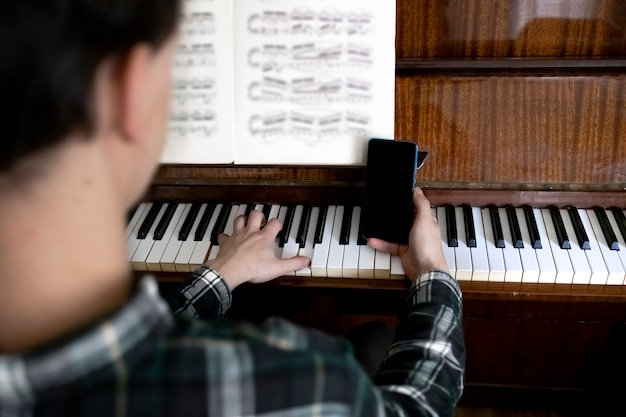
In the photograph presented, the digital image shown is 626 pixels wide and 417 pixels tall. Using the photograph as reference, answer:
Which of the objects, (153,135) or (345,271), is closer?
(153,135)

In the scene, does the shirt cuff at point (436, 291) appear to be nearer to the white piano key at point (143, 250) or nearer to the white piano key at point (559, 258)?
the white piano key at point (559, 258)

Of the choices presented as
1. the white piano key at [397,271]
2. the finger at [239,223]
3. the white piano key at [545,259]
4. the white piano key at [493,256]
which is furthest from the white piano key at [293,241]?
the white piano key at [545,259]

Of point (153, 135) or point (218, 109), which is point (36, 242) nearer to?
point (153, 135)

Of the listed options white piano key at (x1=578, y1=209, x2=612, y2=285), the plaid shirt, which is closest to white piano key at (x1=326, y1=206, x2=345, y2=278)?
white piano key at (x1=578, y1=209, x2=612, y2=285)

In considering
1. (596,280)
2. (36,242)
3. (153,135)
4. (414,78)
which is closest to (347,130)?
(414,78)

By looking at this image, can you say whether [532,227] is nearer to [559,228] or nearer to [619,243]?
[559,228]

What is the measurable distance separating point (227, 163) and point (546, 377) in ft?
3.83

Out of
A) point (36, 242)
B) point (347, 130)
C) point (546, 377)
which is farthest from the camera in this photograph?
point (546, 377)

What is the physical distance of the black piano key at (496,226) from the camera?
53.9 inches

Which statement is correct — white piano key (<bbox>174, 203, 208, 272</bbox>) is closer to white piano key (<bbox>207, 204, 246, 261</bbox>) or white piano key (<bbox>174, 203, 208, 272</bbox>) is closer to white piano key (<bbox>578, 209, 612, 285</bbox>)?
white piano key (<bbox>207, 204, 246, 261</bbox>)

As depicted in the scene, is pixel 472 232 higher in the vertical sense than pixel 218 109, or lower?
lower

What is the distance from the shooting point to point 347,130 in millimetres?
1433

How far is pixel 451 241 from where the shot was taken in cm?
138

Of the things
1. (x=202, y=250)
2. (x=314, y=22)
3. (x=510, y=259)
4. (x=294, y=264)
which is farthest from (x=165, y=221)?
(x=510, y=259)
